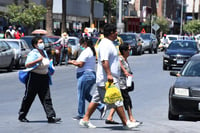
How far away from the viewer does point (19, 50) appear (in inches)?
1191

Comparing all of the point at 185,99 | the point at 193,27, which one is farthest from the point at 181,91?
the point at 193,27

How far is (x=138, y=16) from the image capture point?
9288 cm

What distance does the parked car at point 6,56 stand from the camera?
2770 cm

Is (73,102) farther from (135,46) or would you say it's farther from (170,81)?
(135,46)

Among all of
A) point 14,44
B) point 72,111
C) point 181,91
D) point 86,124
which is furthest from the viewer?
point 14,44

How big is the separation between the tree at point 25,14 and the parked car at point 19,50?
11.6 meters

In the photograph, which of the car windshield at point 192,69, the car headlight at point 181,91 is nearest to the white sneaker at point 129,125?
the car headlight at point 181,91

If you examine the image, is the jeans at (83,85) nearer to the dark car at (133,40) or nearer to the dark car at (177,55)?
the dark car at (177,55)

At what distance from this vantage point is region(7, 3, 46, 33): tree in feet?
141

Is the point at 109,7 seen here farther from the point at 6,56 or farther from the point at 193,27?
the point at 6,56

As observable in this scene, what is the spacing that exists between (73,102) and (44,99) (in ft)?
14.0

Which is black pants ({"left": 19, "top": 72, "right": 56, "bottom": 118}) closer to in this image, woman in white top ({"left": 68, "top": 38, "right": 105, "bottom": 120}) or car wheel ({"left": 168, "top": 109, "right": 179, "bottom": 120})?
woman in white top ({"left": 68, "top": 38, "right": 105, "bottom": 120})

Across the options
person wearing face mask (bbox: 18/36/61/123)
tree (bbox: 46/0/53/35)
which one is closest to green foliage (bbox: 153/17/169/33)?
tree (bbox: 46/0/53/35)

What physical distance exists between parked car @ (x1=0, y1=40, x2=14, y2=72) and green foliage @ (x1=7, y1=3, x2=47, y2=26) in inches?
562
